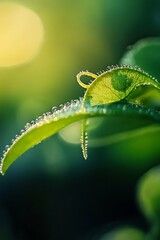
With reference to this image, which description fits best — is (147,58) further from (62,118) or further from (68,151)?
(68,151)

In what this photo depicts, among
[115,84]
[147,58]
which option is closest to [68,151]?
[147,58]

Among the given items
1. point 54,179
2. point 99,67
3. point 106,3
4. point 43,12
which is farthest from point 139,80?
point 43,12

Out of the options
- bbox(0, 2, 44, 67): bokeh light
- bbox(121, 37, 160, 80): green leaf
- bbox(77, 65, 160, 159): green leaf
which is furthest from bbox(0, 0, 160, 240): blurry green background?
bbox(77, 65, 160, 159): green leaf

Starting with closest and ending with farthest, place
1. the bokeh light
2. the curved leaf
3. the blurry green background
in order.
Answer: the curved leaf, the blurry green background, the bokeh light

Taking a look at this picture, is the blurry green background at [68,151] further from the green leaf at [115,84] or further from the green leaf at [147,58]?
the green leaf at [115,84]

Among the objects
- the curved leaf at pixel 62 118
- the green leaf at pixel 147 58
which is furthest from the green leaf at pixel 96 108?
the green leaf at pixel 147 58

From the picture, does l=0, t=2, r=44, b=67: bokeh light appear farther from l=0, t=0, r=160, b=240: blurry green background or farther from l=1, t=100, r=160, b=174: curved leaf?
l=1, t=100, r=160, b=174: curved leaf
